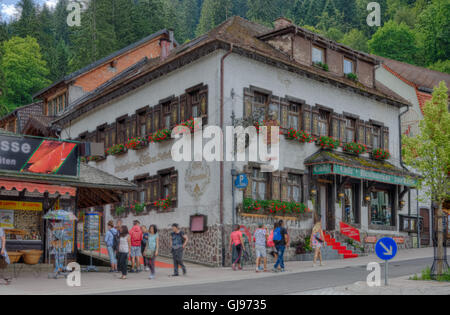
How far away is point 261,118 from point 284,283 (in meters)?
9.53

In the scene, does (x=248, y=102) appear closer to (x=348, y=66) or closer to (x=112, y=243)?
(x=112, y=243)

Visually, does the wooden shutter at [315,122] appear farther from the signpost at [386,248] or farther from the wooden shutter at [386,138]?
the signpost at [386,248]

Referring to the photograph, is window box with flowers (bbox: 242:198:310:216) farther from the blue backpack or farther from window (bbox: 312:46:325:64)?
window (bbox: 312:46:325:64)

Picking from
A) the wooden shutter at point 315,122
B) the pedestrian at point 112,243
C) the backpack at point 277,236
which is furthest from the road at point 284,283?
the wooden shutter at point 315,122

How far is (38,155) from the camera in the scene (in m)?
19.1

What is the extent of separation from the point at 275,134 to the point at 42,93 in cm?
2171

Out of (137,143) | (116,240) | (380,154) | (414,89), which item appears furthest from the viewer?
(414,89)

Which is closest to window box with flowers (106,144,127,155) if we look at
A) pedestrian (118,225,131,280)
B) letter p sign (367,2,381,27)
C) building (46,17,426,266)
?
building (46,17,426,266)

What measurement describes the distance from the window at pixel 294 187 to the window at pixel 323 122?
2.79m

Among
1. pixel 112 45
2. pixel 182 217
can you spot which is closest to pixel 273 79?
pixel 182 217

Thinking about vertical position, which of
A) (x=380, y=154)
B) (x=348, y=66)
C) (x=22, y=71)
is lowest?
(x=380, y=154)

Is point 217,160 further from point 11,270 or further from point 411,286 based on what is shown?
point 411,286

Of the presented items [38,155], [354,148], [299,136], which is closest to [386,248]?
[38,155]

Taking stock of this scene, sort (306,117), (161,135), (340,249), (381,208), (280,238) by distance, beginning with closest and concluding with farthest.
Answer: (280,238) → (340,249) → (161,135) → (306,117) → (381,208)
